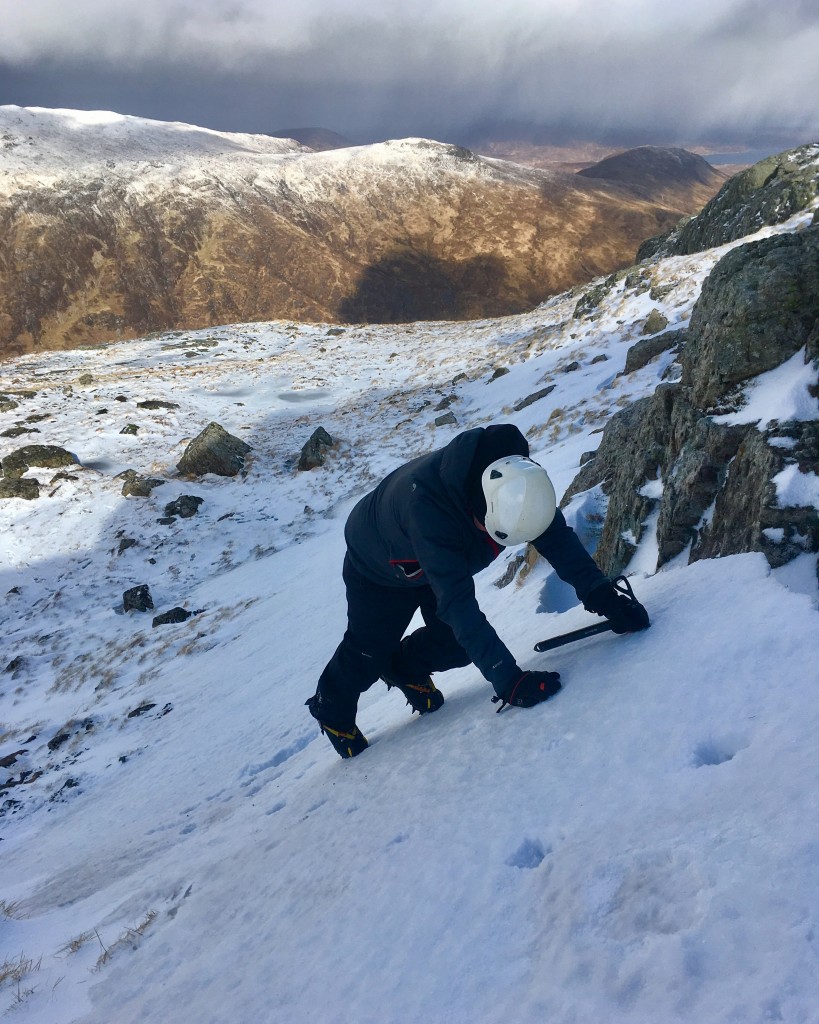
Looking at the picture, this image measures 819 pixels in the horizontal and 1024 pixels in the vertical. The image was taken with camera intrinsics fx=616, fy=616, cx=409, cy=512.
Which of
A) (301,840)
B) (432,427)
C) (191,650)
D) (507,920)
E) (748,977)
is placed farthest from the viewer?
(432,427)

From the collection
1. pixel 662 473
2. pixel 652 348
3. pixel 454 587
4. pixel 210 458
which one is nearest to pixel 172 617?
pixel 210 458

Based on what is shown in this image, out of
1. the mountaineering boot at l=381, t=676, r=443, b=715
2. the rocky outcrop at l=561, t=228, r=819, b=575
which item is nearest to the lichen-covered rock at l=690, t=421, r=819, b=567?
the rocky outcrop at l=561, t=228, r=819, b=575

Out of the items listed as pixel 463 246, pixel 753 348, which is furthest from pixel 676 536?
pixel 463 246

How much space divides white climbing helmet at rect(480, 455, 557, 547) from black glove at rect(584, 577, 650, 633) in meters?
0.62

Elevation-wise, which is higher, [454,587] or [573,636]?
[454,587]

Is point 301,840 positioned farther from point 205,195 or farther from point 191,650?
point 205,195

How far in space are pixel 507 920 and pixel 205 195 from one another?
289 ft

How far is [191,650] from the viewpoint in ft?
31.7

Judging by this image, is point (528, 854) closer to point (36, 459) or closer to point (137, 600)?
point (137, 600)

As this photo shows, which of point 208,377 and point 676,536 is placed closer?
point 676,536

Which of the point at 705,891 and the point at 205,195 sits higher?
the point at 205,195

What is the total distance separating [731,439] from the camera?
13.7 feet

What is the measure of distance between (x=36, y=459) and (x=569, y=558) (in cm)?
1782

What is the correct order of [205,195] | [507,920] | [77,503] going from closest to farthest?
[507,920] → [77,503] → [205,195]
